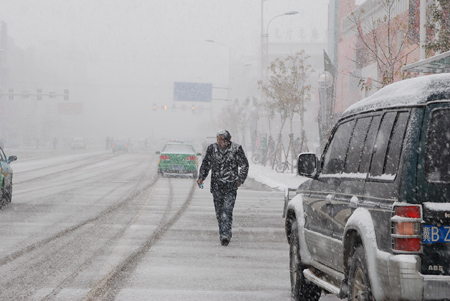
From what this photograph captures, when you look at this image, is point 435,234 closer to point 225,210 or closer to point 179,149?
point 225,210

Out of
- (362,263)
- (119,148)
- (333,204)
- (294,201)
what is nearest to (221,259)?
(294,201)

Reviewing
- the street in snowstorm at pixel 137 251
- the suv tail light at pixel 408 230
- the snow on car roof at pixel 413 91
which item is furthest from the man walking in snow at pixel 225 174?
the suv tail light at pixel 408 230

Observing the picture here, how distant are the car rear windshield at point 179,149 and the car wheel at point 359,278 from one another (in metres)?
26.5

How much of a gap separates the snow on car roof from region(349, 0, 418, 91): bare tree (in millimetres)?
13040

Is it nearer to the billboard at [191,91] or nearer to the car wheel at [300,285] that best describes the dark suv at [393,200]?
the car wheel at [300,285]

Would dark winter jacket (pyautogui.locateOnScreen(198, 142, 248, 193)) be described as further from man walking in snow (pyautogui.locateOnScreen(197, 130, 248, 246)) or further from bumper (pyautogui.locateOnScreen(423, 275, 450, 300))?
bumper (pyautogui.locateOnScreen(423, 275, 450, 300))

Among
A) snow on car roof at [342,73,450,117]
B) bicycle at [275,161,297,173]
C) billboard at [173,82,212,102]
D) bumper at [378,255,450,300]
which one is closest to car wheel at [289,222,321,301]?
snow on car roof at [342,73,450,117]

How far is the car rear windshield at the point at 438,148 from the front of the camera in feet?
16.1

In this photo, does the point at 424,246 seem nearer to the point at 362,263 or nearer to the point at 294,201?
the point at 362,263

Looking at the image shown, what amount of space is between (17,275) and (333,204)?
3.94m

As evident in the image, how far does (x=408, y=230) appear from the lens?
15.7 ft

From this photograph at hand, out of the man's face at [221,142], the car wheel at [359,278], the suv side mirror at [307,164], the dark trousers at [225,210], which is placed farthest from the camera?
the man's face at [221,142]

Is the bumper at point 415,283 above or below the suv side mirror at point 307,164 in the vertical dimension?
below

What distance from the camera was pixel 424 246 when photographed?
15.7 ft
